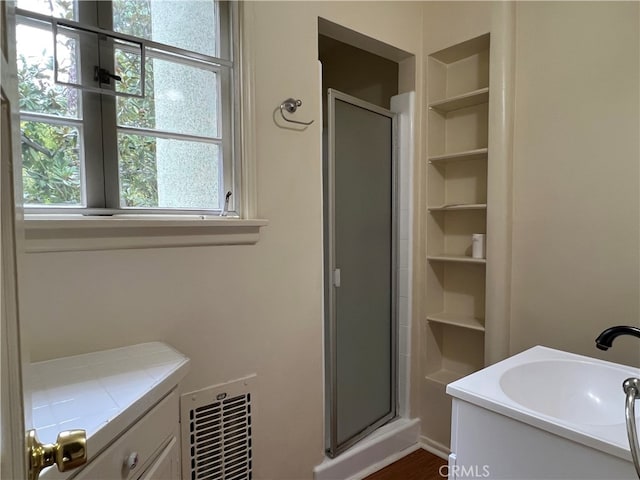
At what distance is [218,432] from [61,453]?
1.16m

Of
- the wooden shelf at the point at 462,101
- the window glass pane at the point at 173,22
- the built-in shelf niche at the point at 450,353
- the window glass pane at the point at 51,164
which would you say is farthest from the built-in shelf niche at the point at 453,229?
the window glass pane at the point at 51,164

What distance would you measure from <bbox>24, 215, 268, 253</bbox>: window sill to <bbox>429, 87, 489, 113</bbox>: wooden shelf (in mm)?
1361

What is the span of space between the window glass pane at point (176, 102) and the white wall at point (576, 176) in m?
1.51

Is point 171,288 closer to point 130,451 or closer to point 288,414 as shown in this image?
point 130,451

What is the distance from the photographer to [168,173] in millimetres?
1476

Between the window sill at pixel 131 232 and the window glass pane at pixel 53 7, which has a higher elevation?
the window glass pane at pixel 53 7

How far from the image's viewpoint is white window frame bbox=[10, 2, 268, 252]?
1.14m

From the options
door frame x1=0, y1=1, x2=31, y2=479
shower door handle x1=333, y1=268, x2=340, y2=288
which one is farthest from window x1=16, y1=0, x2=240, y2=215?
door frame x1=0, y1=1, x2=31, y2=479

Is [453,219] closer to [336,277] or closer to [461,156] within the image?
[461,156]

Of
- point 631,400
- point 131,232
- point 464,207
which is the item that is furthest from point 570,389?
point 131,232

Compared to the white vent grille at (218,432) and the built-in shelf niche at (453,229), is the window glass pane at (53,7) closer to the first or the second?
the white vent grille at (218,432)

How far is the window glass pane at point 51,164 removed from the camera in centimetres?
118

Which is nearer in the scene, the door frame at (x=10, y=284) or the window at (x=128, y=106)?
the door frame at (x=10, y=284)

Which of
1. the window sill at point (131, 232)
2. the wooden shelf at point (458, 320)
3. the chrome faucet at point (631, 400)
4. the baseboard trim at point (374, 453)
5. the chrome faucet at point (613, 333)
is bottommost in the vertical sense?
the baseboard trim at point (374, 453)
